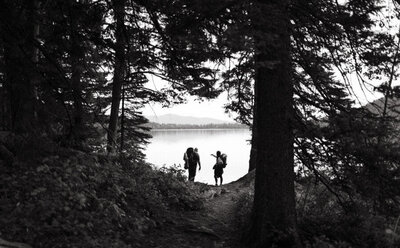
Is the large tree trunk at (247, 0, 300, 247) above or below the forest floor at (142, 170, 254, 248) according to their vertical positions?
above

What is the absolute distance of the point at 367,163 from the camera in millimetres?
6195

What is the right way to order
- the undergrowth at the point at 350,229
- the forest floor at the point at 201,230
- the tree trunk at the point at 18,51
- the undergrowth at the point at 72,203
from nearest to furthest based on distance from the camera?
the undergrowth at the point at 72,203 → the undergrowth at the point at 350,229 → the tree trunk at the point at 18,51 → the forest floor at the point at 201,230

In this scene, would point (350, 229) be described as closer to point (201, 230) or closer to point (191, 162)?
point (201, 230)

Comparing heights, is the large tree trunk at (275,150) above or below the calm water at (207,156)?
above

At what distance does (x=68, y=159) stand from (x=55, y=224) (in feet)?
6.92

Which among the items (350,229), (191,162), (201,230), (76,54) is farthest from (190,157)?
(350,229)

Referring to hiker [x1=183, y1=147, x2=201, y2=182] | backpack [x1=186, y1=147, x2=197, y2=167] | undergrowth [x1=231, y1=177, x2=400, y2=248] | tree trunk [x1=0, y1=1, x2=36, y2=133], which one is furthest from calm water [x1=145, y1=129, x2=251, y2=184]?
tree trunk [x1=0, y1=1, x2=36, y2=133]

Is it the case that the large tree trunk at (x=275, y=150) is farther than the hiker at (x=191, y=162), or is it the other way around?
the hiker at (x=191, y=162)

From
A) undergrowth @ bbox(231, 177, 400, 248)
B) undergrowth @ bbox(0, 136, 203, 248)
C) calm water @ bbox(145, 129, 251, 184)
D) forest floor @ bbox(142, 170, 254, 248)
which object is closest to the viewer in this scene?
undergrowth @ bbox(0, 136, 203, 248)

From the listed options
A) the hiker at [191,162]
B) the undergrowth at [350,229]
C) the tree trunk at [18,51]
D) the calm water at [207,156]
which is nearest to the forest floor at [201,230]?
the undergrowth at [350,229]

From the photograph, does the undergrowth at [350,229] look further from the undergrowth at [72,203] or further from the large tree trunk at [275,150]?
the undergrowth at [72,203]

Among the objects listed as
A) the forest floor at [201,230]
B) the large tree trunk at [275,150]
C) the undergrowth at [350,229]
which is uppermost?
the large tree trunk at [275,150]

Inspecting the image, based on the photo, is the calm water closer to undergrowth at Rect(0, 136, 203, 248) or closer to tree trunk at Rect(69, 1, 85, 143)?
undergrowth at Rect(0, 136, 203, 248)

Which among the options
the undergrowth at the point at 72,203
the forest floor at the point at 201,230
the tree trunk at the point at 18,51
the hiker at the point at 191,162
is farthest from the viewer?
the hiker at the point at 191,162
